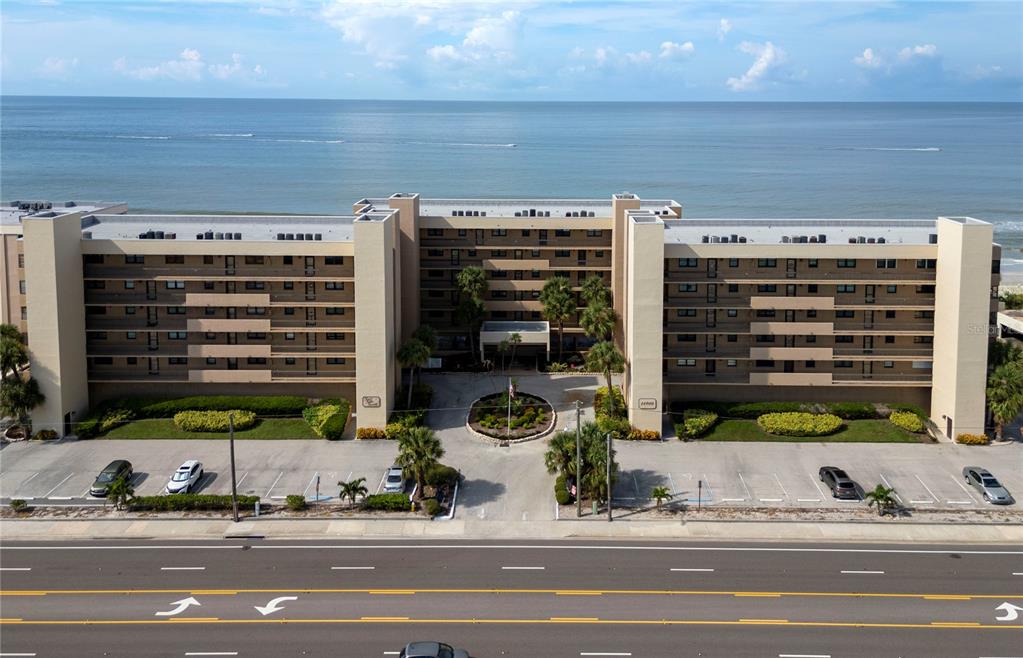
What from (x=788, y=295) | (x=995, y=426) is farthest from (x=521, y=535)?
(x=995, y=426)

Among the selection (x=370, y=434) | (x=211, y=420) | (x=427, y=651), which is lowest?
(x=427, y=651)

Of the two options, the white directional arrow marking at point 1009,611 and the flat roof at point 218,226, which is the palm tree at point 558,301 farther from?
the white directional arrow marking at point 1009,611

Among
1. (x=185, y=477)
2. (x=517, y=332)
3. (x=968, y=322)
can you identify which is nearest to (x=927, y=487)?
(x=968, y=322)

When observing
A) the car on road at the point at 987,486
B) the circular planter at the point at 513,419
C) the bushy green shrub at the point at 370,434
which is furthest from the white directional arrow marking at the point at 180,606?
the car on road at the point at 987,486

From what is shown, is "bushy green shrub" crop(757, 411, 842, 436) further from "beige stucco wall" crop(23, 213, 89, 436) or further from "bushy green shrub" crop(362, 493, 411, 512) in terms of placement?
"beige stucco wall" crop(23, 213, 89, 436)

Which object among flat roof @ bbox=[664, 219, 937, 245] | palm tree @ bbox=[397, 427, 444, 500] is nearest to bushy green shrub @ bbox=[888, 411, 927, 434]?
flat roof @ bbox=[664, 219, 937, 245]

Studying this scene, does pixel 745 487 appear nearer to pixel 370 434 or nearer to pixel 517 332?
pixel 370 434

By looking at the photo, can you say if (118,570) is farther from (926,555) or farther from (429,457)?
(926,555)

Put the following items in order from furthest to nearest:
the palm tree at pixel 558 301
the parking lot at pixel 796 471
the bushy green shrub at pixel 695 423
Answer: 1. the palm tree at pixel 558 301
2. the bushy green shrub at pixel 695 423
3. the parking lot at pixel 796 471
